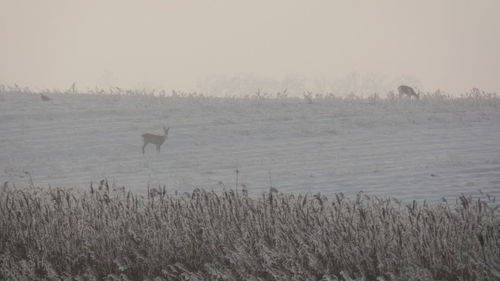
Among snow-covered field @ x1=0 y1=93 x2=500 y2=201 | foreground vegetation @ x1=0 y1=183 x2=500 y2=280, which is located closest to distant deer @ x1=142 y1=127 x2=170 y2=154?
snow-covered field @ x1=0 y1=93 x2=500 y2=201

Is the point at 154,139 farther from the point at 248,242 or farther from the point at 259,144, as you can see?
the point at 248,242

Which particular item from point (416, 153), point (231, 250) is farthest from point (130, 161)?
point (231, 250)

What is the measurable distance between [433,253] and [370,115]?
13.5m

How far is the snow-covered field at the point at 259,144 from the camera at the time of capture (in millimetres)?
13273

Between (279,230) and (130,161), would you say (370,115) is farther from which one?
(279,230)

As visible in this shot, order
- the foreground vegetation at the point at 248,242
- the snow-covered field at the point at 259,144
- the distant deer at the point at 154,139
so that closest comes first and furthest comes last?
the foreground vegetation at the point at 248,242, the snow-covered field at the point at 259,144, the distant deer at the point at 154,139

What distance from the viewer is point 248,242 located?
7.52 metres

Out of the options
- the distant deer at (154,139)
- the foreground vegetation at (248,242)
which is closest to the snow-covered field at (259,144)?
the distant deer at (154,139)

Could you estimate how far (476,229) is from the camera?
7082 millimetres

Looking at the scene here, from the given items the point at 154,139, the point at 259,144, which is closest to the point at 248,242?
the point at 154,139

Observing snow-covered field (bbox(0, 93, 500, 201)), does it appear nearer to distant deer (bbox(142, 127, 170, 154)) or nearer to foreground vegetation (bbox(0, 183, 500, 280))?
distant deer (bbox(142, 127, 170, 154))

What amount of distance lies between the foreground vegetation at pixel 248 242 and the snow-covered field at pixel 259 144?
2991 mm

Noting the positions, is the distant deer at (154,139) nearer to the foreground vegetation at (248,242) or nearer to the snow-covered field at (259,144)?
the snow-covered field at (259,144)

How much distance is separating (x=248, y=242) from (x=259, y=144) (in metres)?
9.76
